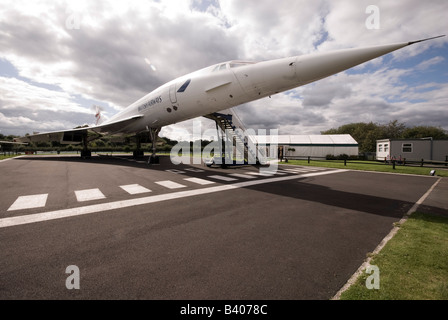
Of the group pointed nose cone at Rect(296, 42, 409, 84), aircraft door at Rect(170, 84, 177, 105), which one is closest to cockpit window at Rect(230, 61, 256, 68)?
pointed nose cone at Rect(296, 42, 409, 84)

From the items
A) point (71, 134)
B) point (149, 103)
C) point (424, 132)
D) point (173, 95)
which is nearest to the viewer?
point (173, 95)

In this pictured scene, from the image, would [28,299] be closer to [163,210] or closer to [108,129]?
[163,210]

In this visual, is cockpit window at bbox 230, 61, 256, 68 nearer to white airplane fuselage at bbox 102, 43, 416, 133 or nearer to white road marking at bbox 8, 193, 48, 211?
white airplane fuselage at bbox 102, 43, 416, 133

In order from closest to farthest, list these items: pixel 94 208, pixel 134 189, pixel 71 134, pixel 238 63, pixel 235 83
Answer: pixel 94 208 → pixel 134 189 → pixel 235 83 → pixel 238 63 → pixel 71 134

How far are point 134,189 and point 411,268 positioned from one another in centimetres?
706

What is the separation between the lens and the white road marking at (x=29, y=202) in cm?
469

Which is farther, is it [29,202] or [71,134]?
[71,134]

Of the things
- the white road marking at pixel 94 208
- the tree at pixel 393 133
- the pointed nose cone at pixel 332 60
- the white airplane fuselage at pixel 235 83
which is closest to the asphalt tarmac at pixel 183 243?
the white road marking at pixel 94 208

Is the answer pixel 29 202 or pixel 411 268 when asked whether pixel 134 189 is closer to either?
pixel 29 202

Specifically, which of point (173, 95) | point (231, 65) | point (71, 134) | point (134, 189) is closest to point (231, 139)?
point (173, 95)

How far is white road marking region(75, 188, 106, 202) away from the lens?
18.0 feet

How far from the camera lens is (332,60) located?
538 cm

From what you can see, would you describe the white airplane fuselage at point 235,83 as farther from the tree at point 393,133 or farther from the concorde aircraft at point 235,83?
the tree at point 393,133

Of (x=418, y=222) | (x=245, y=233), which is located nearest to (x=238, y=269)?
(x=245, y=233)
